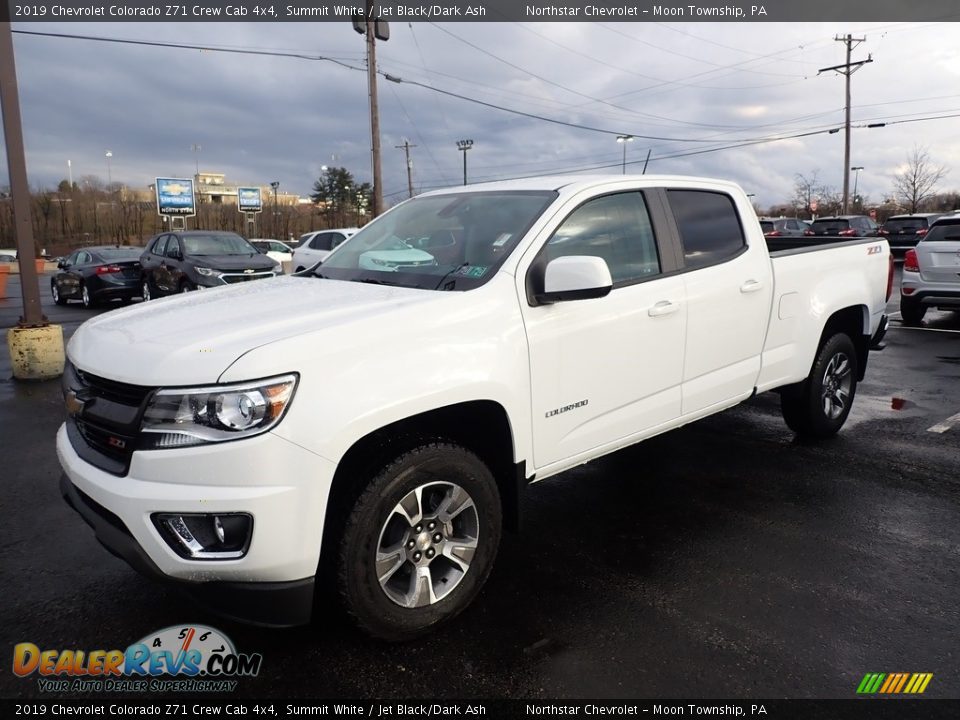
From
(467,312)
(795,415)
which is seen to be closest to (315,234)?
(795,415)

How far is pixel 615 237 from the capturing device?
11.8 feet

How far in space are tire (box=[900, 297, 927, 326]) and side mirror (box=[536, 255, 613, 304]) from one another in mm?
10013

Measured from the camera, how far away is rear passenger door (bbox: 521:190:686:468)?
3.06 m

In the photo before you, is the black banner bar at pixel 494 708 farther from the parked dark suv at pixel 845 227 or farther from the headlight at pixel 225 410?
the parked dark suv at pixel 845 227

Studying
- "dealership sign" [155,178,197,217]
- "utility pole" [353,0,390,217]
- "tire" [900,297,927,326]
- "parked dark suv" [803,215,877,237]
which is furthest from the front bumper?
"dealership sign" [155,178,197,217]

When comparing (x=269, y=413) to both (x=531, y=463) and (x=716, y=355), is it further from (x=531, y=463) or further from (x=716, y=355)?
(x=716, y=355)

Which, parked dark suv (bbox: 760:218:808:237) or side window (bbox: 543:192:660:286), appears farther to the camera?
parked dark suv (bbox: 760:218:808:237)

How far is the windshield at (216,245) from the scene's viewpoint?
1398cm

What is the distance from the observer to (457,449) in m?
2.72

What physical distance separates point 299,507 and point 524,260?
1.48m

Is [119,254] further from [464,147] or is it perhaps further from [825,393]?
[464,147]

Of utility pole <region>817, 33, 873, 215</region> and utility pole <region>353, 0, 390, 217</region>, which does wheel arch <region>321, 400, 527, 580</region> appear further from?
utility pole <region>817, 33, 873, 215</region>

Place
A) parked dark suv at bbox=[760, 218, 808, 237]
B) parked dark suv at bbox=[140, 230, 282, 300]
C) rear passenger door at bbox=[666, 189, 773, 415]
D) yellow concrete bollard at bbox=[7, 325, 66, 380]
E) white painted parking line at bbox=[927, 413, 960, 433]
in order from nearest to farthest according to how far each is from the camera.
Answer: rear passenger door at bbox=[666, 189, 773, 415]
white painted parking line at bbox=[927, 413, 960, 433]
yellow concrete bollard at bbox=[7, 325, 66, 380]
parked dark suv at bbox=[140, 230, 282, 300]
parked dark suv at bbox=[760, 218, 808, 237]

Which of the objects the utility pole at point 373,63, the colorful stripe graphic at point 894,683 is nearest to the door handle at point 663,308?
the colorful stripe graphic at point 894,683
